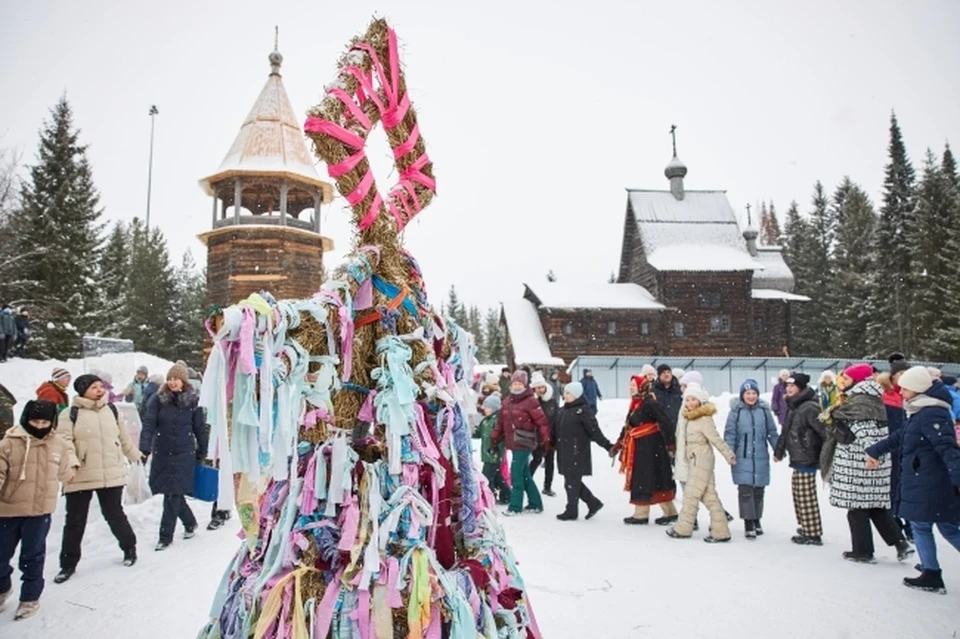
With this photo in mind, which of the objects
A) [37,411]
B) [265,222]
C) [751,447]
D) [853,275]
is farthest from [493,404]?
[853,275]

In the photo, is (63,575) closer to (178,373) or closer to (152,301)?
(178,373)

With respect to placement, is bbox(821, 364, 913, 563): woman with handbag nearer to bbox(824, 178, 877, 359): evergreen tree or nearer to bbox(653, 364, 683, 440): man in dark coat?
bbox(653, 364, 683, 440): man in dark coat

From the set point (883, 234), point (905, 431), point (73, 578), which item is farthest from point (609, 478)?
point (883, 234)

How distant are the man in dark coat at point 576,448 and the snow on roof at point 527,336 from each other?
21.1 metres

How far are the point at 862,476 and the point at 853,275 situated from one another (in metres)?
39.5

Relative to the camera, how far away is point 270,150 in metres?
20.0

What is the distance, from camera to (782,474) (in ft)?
36.3

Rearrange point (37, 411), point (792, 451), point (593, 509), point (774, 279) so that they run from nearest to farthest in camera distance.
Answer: point (37, 411)
point (792, 451)
point (593, 509)
point (774, 279)

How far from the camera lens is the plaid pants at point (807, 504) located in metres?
6.86

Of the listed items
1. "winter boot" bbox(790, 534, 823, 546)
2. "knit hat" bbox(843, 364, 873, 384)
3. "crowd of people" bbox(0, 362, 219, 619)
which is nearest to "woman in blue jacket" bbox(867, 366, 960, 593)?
"knit hat" bbox(843, 364, 873, 384)

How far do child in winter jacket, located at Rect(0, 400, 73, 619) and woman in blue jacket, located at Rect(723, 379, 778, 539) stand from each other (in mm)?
6971

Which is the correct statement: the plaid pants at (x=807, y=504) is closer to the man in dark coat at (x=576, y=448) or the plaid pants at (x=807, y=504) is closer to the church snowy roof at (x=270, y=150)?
the man in dark coat at (x=576, y=448)

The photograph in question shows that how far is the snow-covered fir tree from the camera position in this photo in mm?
39094

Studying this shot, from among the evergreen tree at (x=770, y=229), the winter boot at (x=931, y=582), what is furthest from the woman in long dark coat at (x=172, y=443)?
the evergreen tree at (x=770, y=229)
